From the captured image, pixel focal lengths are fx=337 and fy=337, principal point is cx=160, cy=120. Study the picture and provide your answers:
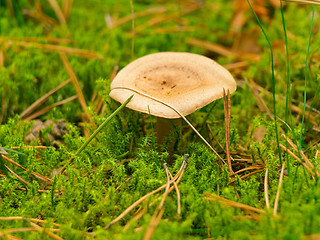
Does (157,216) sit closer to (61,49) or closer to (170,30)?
(61,49)

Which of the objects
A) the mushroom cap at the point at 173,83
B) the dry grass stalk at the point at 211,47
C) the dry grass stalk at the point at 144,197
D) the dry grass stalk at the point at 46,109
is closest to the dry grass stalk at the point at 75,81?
the dry grass stalk at the point at 46,109

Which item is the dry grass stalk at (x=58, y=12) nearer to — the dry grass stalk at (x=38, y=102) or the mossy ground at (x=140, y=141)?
the mossy ground at (x=140, y=141)

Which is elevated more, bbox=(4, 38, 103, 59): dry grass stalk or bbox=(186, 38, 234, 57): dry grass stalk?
bbox=(186, 38, 234, 57): dry grass stalk

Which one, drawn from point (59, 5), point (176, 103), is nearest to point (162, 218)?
point (176, 103)

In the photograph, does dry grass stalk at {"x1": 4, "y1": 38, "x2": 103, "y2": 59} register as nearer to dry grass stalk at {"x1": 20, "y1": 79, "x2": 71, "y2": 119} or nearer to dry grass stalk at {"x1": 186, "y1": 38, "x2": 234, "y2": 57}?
dry grass stalk at {"x1": 20, "y1": 79, "x2": 71, "y2": 119}

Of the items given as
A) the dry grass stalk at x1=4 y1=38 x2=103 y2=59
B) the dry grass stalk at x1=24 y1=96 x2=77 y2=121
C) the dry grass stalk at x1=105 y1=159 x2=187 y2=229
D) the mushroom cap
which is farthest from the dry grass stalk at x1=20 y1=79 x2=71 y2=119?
the dry grass stalk at x1=105 y1=159 x2=187 y2=229

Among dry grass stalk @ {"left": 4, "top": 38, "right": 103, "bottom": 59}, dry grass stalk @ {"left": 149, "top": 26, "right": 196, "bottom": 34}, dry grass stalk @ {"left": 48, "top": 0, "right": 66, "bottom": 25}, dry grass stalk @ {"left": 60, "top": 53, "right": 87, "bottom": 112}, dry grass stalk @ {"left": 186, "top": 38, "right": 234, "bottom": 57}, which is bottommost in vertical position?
dry grass stalk @ {"left": 60, "top": 53, "right": 87, "bottom": 112}

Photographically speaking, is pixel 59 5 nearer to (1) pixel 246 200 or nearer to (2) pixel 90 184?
(2) pixel 90 184
